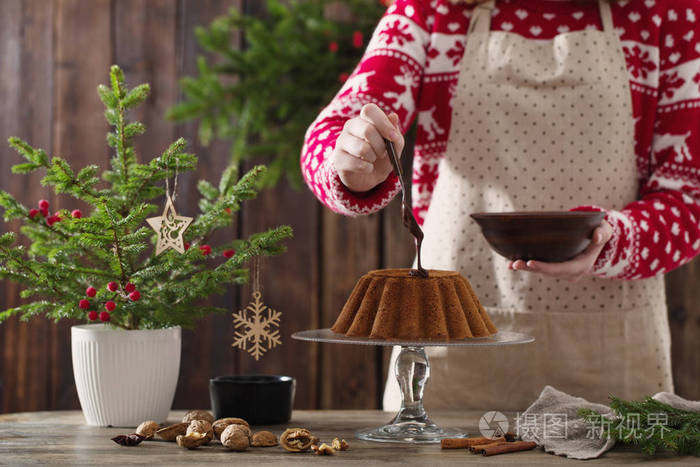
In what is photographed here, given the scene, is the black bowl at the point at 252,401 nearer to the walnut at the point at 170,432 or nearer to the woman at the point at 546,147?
the walnut at the point at 170,432

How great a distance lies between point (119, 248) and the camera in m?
1.01

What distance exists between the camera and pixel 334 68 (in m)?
2.05

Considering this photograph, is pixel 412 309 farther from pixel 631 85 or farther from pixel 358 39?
pixel 358 39

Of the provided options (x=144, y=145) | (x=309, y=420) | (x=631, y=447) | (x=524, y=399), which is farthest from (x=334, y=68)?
(x=631, y=447)

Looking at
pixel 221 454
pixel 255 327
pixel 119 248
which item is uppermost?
pixel 119 248

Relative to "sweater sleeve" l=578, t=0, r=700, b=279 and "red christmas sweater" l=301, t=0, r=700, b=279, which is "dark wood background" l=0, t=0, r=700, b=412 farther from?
"sweater sleeve" l=578, t=0, r=700, b=279

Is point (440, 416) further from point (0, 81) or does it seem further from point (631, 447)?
point (0, 81)

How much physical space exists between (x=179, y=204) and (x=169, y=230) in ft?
4.02

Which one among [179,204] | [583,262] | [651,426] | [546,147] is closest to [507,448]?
[651,426]

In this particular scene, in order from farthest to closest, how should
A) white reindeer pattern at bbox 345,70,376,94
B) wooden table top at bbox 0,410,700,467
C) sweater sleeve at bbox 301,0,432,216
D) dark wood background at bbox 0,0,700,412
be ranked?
dark wood background at bbox 0,0,700,412 → white reindeer pattern at bbox 345,70,376,94 → sweater sleeve at bbox 301,0,432,216 → wooden table top at bbox 0,410,700,467

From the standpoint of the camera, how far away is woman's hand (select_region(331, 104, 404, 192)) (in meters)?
0.97

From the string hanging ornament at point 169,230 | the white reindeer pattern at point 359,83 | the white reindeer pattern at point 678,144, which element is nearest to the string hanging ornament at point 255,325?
the string hanging ornament at point 169,230

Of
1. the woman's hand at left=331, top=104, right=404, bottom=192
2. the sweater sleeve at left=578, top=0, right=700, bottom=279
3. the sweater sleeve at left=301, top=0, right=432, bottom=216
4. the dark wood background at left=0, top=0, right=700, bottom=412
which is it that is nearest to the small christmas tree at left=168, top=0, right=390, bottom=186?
the dark wood background at left=0, top=0, right=700, bottom=412

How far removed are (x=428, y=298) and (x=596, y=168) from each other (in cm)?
54
